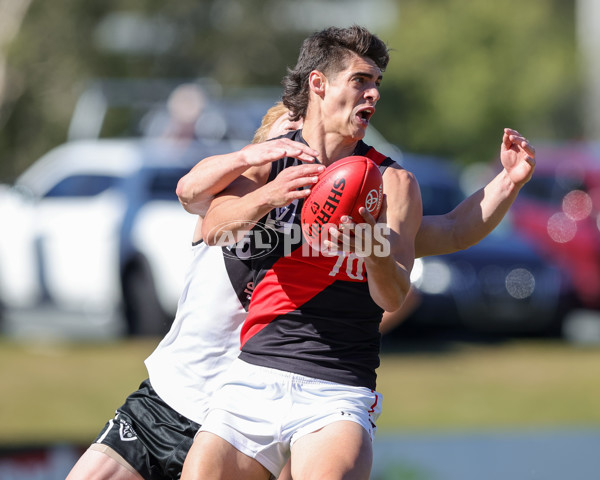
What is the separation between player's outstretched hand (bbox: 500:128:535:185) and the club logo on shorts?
5.57 feet

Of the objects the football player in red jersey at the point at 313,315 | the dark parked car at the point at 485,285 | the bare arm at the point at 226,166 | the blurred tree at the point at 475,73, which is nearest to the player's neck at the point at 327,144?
→ the football player in red jersey at the point at 313,315

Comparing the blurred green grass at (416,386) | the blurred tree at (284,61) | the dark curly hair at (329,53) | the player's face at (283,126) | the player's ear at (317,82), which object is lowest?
the blurred green grass at (416,386)

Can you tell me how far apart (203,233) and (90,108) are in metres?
12.2

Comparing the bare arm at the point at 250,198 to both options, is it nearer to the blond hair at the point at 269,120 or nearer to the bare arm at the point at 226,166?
the bare arm at the point at 226,166

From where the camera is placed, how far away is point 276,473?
333 cm

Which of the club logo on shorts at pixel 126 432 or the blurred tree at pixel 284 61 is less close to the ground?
the blurred tree at pixel 284 61

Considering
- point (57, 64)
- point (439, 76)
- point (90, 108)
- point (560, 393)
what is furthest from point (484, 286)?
point (439, 76)

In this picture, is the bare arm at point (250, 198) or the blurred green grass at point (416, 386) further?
the blurred green grass at point (416, 386)

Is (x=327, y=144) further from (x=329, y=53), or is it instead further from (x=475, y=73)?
(x=475, y=73)

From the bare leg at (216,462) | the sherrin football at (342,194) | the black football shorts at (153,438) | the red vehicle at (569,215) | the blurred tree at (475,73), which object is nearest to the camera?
the sherrin football at (342,194)

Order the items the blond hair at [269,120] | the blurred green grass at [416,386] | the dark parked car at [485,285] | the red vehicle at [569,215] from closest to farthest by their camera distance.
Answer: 1. the blond hair at [269,120]
2. the blurred green grass at [416,386]
3. the dark parked car at [485,285]
4. the red vehicle at [569,215]

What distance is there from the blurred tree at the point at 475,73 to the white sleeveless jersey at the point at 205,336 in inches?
817

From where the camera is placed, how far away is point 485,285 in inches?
435

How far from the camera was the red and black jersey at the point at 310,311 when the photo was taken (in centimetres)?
330
